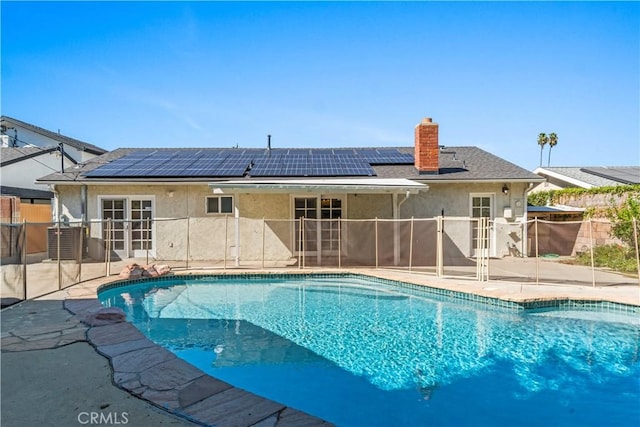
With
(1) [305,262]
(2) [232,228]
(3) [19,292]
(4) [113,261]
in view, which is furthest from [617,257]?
(4) [113,261]

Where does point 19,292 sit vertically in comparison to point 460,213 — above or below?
below

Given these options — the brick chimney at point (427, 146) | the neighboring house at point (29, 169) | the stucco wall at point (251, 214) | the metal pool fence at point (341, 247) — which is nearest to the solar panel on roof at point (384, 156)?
the brick chimney at point (427, 146)

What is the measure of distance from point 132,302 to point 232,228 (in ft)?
16.3

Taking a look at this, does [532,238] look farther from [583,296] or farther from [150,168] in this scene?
[150,168]

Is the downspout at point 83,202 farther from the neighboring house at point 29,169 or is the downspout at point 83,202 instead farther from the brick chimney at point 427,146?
the brick chimney at point 427,146

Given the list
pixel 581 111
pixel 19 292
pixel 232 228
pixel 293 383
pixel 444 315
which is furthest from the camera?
pixel 581 111

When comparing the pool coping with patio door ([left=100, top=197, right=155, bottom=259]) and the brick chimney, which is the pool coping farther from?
the brick chimney

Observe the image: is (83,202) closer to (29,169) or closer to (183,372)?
(29,169)

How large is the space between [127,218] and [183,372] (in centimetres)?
1075

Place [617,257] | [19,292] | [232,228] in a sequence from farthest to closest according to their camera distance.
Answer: [232,228]
[617,257]
[19,292]

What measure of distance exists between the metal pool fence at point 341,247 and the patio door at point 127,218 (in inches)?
1.5

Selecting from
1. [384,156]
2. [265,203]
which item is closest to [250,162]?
[265,203]

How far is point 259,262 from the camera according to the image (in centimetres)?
1299

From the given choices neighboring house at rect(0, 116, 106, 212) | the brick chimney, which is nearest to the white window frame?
neighboring house at rect(0, 116, 106, 212)
